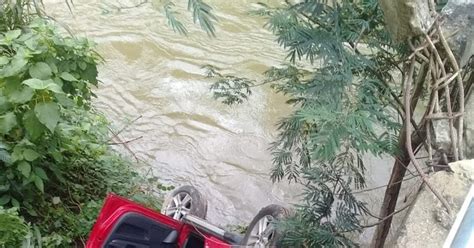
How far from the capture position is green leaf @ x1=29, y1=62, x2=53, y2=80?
3057 mm

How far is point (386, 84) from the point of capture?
102 inches

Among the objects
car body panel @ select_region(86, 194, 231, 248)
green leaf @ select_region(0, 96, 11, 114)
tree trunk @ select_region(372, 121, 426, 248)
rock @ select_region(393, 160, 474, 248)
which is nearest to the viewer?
rock @ select_region(393, 160, 474, 248)

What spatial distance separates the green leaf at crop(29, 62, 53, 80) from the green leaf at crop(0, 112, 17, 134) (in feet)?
0.79

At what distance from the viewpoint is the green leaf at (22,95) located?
2.97m

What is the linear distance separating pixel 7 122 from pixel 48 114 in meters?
0.26

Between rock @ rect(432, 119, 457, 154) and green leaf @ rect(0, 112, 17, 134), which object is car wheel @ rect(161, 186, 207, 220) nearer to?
green leaf @ rect(0, 112, 17, 134)

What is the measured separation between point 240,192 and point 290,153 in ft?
6.68

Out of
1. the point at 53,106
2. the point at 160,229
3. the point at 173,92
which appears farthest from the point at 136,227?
the point at 173,92

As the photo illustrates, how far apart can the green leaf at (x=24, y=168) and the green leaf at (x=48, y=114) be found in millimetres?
358

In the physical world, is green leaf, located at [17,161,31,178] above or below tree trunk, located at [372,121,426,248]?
below

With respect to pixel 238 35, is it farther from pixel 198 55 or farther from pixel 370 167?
pixel 370 167

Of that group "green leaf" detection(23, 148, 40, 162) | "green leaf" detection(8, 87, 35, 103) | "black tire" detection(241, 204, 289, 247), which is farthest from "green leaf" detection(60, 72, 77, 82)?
"black tire" detection(241, 204, 289, 247)

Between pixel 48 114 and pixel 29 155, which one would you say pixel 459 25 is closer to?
pixel 48 114

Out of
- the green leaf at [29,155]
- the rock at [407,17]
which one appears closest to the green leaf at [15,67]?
the green leaf at [29,155]
